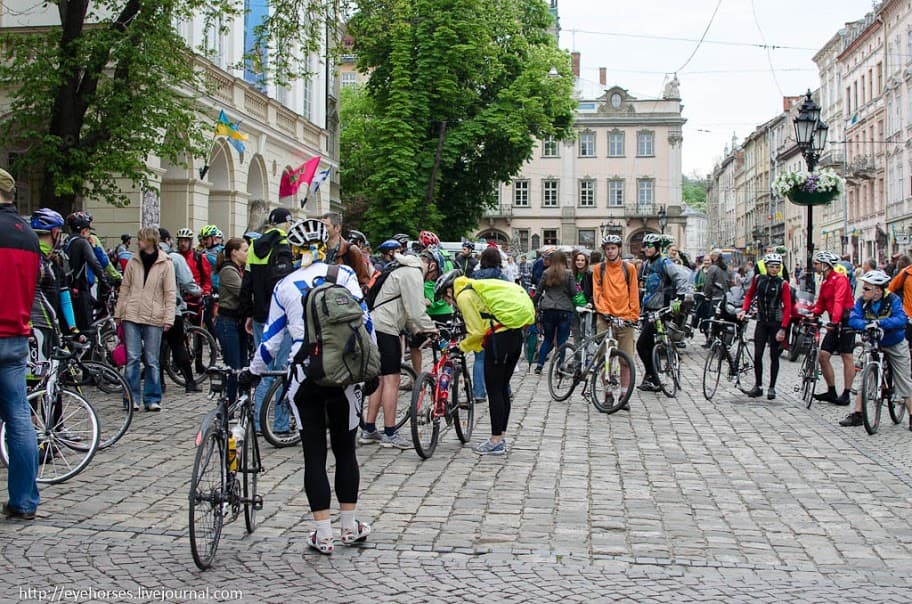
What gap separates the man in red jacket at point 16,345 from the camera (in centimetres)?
657

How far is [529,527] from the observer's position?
22.8ft

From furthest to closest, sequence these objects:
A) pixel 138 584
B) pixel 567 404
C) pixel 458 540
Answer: pixel 567 404, pixel 458 540, pixel 138 584

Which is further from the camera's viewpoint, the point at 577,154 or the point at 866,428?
the point at 577,154

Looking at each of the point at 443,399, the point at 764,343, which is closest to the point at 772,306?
the point at 764,343

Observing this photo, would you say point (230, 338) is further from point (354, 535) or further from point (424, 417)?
point (354, 535)

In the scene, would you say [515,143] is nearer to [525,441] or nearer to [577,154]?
[525,441]

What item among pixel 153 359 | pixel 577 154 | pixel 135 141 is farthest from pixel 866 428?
pixel 577 154

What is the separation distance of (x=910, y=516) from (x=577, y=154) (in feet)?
256

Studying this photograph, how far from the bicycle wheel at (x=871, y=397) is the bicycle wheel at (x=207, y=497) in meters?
7.41

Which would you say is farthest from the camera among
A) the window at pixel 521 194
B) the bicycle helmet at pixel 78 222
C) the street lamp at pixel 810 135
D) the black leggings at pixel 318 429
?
the window at pixel 521 194

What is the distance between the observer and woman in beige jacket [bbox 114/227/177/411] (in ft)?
37.6

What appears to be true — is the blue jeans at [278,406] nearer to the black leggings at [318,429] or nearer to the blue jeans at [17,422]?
the blue jeans at [17,422]

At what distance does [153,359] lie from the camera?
38.2ft

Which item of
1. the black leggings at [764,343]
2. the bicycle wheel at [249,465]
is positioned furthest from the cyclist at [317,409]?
the black leggings at [764,343]
